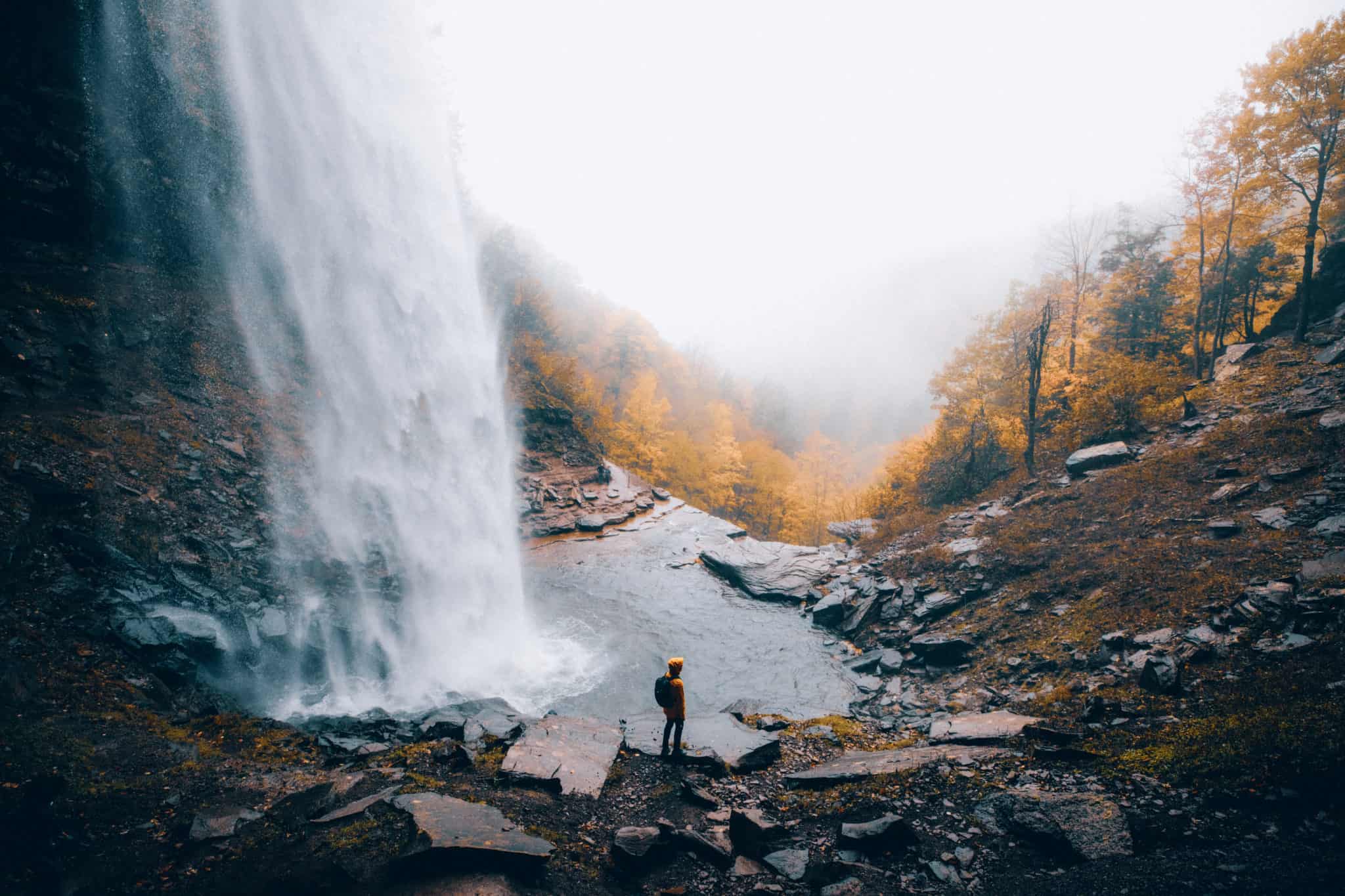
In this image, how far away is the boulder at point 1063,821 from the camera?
4418mm

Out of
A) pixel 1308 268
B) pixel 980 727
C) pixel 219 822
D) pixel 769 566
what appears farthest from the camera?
pixel 769 566

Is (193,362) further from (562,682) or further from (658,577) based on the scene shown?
(658,577)

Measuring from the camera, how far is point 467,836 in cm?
481

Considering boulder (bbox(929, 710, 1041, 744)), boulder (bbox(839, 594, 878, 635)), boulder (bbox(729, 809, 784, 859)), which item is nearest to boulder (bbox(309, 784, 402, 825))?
boulder (bbox(729, 809, 784, 859))

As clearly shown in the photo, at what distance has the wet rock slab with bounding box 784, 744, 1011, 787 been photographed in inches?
262

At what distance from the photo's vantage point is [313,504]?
17312 millimetres

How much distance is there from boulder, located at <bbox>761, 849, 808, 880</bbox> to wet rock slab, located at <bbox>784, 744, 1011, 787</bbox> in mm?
1714

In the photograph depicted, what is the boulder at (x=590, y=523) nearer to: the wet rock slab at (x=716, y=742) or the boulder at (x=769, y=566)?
the boulder at (x=769, y=566)

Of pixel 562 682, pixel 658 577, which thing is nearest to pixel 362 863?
pixel 562 682

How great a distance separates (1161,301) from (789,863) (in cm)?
3943

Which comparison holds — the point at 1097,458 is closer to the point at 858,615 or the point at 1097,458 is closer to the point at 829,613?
the point at 858,615

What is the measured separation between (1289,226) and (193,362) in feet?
137

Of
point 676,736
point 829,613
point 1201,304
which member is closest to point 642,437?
point 829,613

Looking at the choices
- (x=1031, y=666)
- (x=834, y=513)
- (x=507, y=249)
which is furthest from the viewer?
(x=507, y=249)
